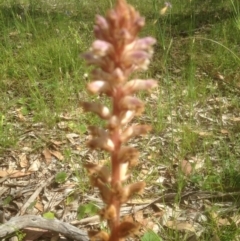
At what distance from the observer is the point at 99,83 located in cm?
138

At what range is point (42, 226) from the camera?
2.42 metres

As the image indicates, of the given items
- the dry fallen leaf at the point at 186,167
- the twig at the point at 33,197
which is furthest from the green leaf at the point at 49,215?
the dry fallen leaf at the point at 186,167

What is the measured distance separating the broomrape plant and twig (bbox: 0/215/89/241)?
950 millimetres

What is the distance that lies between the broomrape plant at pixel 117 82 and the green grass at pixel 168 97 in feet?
3.90

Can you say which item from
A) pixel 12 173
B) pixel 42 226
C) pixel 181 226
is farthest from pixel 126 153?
pixel 12 173

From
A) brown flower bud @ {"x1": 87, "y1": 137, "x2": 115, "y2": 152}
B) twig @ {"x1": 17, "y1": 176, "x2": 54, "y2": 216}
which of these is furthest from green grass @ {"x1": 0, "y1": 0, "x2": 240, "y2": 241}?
brown flower bud @ {"x1": 87, "y1": 137, "x2": 115, "y2": 152}

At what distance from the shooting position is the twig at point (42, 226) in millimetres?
2354

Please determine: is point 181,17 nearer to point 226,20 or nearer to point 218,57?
point 226,20

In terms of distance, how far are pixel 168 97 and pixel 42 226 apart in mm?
2117

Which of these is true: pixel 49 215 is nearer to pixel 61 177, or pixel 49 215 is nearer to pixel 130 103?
pixel 61 177

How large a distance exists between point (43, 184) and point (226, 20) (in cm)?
423

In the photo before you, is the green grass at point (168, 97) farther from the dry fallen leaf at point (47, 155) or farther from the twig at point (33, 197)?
the twig at point (33, 197)

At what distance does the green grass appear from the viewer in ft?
10.3

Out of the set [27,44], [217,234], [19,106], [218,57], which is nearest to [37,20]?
[27,44]
